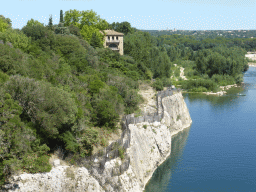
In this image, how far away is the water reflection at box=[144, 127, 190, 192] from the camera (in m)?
33.4

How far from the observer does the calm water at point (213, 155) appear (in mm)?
34094

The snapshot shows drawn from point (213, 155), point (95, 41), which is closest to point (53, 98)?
point (213, 155)

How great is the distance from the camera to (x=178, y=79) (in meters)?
100

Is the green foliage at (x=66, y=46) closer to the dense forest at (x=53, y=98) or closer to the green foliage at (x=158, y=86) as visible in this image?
the dense forest at (x=53, y=98)

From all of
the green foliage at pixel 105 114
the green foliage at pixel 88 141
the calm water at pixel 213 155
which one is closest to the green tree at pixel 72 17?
the calm water at pixel 213 155

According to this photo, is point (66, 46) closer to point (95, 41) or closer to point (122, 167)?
point (95, 41)

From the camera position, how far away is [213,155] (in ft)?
137

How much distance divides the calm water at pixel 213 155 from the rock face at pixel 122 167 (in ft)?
6.70

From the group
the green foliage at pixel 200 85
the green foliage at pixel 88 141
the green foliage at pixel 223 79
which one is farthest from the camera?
the green foliage at pixel 223 79

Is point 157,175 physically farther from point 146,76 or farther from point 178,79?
point 178,79

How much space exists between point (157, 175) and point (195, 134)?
16750mm

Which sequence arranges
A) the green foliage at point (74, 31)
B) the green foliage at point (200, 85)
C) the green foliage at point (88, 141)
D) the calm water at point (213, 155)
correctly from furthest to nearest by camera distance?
the green foliage at point (200, 85) < the green foliage at point (74, 31) < the calm water at point (213, 155) < the green foliage at point (88, 141)

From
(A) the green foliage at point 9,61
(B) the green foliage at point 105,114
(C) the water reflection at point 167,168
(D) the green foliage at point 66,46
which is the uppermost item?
(D) the green foliage at point 66,46

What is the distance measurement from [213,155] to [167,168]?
7619 millimetres
